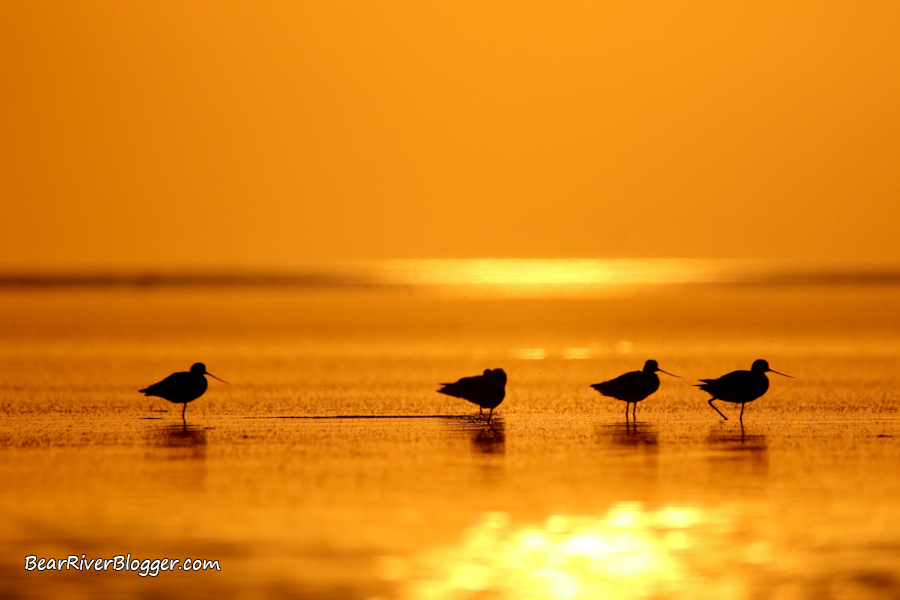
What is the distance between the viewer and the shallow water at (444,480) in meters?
6.43

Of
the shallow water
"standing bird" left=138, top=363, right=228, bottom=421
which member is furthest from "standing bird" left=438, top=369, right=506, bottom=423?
"standing bird" left=138, top=363, right=228, bottom=421

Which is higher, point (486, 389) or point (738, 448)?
point (486, 389)

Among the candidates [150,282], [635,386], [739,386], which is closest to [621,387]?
[635,386]

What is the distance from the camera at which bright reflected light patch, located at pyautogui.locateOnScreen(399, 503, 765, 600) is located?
20.1 ft

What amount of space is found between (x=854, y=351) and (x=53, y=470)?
1546cm

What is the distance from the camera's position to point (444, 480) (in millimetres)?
8977

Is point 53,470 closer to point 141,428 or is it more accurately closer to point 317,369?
point 141,428

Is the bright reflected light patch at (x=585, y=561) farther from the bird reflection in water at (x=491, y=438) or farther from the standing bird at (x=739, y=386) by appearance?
the standing bird at (x=739, y=386)

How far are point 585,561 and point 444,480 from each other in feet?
7.97

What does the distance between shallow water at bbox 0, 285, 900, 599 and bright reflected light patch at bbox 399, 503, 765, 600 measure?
2 centimetres

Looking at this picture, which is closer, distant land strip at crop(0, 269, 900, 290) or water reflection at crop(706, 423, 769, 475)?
water reflection at crop(706, 423, 769, 475)

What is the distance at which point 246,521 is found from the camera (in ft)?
25.2

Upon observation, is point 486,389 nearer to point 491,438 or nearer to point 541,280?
point 491,438

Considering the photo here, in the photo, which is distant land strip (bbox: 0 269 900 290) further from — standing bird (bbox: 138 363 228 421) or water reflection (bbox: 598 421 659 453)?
water reflection (bbox: 598 421 659 453)
